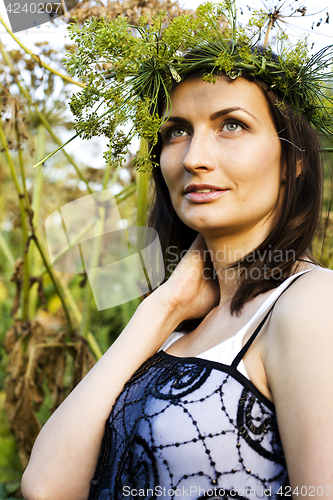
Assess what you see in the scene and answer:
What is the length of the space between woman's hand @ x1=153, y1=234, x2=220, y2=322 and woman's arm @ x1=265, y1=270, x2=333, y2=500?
0.51 meters

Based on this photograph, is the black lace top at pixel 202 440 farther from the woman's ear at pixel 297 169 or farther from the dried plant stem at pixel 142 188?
the dried plant stem at pixel 142 188

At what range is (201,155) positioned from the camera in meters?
1.06

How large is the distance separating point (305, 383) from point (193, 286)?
0.67 m

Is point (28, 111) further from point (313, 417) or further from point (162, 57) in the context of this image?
point (313, 417)

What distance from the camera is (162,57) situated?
3.56 feet

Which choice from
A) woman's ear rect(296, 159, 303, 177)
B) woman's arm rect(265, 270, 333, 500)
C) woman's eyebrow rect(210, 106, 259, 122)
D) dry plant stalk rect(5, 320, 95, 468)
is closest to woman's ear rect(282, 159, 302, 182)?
woman's ear rect(296, 159, 303, 177)

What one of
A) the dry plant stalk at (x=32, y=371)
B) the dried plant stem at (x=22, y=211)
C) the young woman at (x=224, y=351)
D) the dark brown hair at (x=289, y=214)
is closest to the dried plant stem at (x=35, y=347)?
the dry plant stalk at (x=32, y=371)

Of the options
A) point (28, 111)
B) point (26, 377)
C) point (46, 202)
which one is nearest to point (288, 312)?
point (26, 377)

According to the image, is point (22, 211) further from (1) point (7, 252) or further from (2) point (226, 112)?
(2) point (226, 112)

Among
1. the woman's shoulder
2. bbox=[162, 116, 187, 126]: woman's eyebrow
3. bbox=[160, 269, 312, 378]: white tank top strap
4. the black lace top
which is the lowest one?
the black lace top

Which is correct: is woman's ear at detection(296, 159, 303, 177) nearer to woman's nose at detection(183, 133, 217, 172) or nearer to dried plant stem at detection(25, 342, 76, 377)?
woman's nose at detection(183, 133, 217, 172)

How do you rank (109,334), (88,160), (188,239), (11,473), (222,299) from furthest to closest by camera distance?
1. (109,334)
2. (88,160)
3. (11,473)
4. (188,239)
5. (222,299)

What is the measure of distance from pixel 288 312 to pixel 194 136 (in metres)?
0.56

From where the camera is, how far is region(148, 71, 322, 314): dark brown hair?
1063mm
